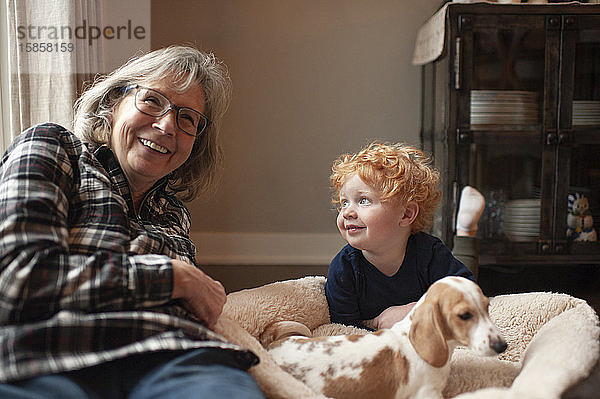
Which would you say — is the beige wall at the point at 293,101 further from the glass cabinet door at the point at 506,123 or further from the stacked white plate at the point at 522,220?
the stacked white plate at the point at 522,220

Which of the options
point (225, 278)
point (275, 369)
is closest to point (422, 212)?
point (275, 369)

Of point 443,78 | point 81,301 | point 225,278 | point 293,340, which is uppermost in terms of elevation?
point 443,78

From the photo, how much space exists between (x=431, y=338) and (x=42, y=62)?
1.58 meters

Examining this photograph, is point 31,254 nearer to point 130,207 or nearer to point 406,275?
point 130,207

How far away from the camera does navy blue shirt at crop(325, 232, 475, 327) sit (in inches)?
64.0

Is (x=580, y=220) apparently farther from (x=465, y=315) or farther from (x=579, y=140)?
(x=465, y=315)

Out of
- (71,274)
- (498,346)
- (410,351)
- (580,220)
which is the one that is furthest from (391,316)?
(580,220)

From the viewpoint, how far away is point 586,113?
270cm

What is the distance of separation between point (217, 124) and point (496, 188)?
165cm

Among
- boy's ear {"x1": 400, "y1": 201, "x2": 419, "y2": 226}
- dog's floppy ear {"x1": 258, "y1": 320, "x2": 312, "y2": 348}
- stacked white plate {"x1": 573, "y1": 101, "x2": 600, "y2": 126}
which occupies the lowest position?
dog's floppy ear {"x1": 258, "y1": 320, "x2": 312, "y2": 348}

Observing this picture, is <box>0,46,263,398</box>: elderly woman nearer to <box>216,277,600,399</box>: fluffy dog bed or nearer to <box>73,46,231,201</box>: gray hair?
<box>73,46,231,201</box>: gray hair

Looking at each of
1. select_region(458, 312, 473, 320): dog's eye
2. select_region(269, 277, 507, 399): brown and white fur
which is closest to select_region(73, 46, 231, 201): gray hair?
select_region(269, 277, 507, 399): brown and white fur

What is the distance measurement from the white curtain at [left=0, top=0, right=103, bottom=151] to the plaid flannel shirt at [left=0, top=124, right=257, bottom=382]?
861 mm

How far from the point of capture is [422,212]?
5.46ft
